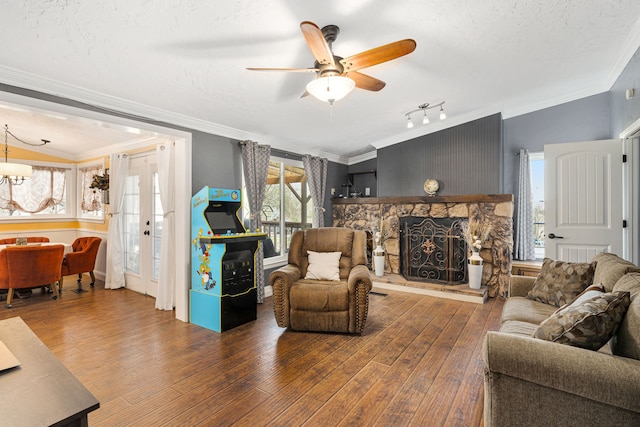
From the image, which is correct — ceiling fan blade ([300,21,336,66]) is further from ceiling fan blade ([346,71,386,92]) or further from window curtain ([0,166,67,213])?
window curtain ([0,166,67,213])

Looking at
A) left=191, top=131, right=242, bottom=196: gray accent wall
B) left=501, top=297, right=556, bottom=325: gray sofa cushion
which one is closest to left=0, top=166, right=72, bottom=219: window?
left=191, top=131, right=242, bottom=196: gray accent wall

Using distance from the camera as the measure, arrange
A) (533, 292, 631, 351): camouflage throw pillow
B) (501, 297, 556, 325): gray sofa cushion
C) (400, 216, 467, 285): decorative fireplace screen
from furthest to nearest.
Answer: (400, 216, 467, 285): decorative fireplace screen < (501, 297, 556, 325): gray sofa cushion < (533, 292, 631, 351): camouflage throw pillow

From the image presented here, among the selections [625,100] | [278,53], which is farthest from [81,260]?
[625,100]

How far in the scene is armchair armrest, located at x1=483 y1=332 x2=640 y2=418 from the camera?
1.27 m

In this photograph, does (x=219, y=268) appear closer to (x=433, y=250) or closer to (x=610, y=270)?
(x=610, y=270)

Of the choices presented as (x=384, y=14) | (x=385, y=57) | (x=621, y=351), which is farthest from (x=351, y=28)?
(x=621, y=351)

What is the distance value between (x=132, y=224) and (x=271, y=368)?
12.4ft

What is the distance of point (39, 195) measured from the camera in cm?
568

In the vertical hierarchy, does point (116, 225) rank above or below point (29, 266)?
above

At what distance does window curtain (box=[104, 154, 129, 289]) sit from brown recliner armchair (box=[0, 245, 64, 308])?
690mm

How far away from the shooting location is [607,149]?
348cm

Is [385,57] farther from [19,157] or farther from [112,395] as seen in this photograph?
[19,157]

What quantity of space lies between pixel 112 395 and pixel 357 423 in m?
1.67

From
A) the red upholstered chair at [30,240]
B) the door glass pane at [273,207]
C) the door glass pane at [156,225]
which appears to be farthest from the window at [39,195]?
the door glass pane at [273,207]
